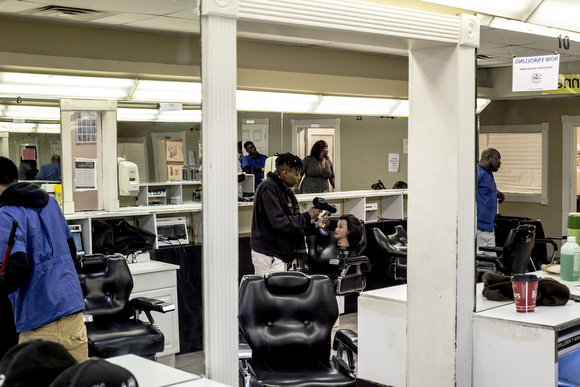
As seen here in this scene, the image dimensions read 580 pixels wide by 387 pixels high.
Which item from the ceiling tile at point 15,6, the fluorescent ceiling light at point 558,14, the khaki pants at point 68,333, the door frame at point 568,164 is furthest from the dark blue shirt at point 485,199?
the ceiling tile at point 15,6

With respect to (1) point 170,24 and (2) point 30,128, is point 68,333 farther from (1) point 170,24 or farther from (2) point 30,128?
(1) point 170,24

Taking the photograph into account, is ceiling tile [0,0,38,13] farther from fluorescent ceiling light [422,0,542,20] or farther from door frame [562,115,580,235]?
door frame [562,115,580,235]

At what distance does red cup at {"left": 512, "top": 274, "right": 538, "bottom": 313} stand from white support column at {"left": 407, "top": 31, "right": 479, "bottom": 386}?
22cm

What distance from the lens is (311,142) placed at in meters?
7.50

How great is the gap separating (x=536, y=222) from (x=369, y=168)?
358cm

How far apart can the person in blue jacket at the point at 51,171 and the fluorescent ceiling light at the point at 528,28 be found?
2.34 metres

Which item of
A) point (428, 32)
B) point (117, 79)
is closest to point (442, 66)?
point (428, 32)

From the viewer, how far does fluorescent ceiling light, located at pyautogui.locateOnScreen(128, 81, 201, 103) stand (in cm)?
249

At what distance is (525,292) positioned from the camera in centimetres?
322

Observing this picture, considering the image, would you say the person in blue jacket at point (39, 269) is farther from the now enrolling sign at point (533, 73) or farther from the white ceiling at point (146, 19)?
the now enrolling sign at point (533, 73)

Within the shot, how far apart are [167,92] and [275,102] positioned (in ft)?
14.3

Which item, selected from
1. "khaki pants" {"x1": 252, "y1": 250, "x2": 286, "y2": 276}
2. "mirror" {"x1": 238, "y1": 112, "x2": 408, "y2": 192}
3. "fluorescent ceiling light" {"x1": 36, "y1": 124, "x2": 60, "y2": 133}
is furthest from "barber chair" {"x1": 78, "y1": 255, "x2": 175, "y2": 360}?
"mirror" {"x1": 238, "y1": 112, "x2": 408, "y2": 192}

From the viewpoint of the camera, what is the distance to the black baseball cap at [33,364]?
169cm

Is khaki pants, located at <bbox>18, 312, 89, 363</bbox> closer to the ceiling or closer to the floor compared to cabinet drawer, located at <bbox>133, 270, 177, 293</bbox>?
closer to the floor
